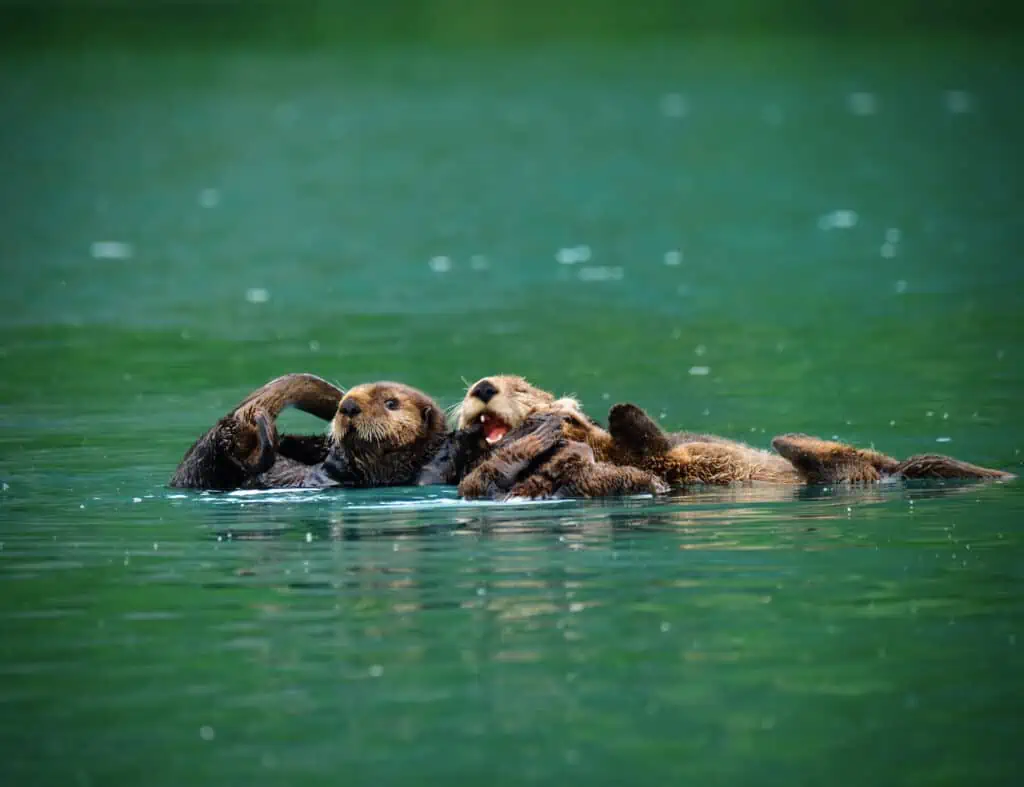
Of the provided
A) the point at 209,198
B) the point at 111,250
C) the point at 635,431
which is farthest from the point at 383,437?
the point at 209,198

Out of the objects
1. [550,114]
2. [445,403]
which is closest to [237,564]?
[445,403]

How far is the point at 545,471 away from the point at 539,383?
13.5ft

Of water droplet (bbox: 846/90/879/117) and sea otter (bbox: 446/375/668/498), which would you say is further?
water droplet (bbox: 846/90/879/117)

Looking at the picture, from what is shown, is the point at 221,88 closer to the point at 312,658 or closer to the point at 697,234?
the point at 697,234

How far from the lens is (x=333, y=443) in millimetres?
9469

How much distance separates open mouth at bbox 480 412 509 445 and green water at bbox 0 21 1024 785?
0.39m

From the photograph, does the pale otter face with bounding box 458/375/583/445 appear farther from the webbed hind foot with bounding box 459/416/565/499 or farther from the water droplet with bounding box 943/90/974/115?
the water droplet with bounding box 943/90/974/115

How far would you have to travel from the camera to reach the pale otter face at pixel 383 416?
366 inches

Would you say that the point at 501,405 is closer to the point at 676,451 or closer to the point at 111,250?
the point at 676,451

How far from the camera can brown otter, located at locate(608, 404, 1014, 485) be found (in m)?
9.03

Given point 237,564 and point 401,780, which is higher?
point 237,564

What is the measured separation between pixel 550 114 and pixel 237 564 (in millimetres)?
23320

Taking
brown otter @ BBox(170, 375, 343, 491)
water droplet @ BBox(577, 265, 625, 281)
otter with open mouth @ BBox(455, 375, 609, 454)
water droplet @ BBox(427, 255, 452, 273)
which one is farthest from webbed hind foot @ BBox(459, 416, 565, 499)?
water droplet @ BBox(427, 255, 452, 273)

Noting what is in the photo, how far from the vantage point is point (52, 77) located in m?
37.2
